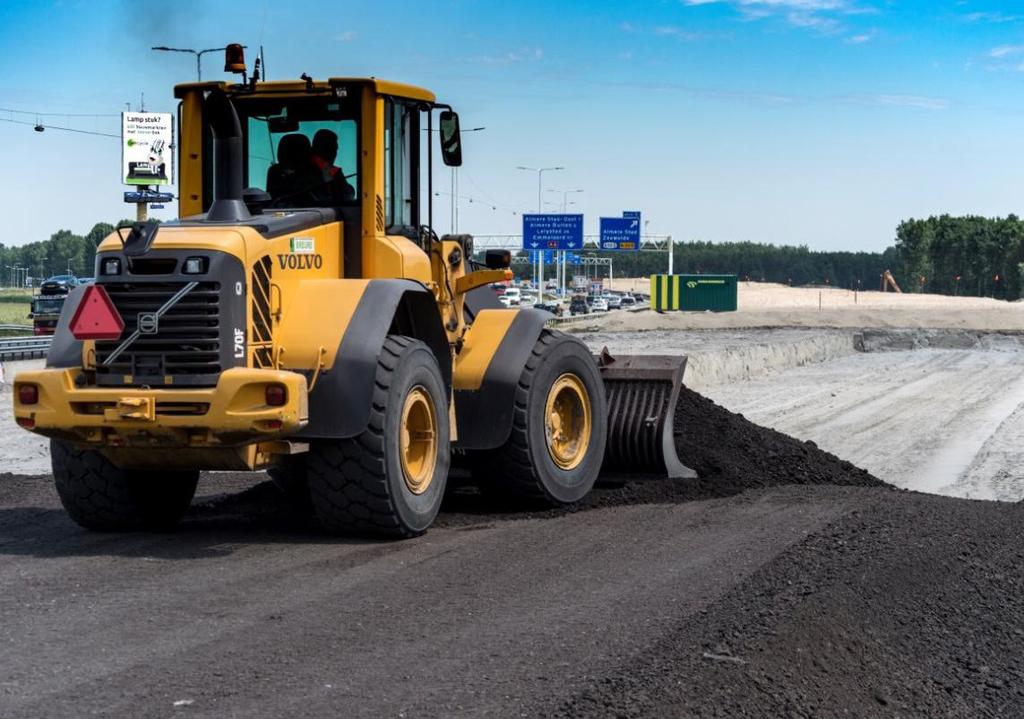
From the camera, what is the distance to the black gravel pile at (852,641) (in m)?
5.48

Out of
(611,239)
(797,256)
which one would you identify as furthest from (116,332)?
(797,256)

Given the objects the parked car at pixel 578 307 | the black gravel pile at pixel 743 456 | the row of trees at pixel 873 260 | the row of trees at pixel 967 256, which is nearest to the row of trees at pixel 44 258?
the row of trees at pixel 873 260

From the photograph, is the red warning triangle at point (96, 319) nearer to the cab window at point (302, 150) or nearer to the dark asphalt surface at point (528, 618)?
the dark asphalt surface at point (528, 618)

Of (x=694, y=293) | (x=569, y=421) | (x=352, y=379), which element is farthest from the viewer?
(x=694, y=293)

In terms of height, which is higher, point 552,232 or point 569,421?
point 552,232

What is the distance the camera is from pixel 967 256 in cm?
13275

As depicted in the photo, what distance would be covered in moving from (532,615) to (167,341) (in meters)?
2.98

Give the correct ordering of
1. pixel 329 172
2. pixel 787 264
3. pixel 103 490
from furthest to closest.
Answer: pixel 787 264 → pixel 329 172 → pixel 103 490

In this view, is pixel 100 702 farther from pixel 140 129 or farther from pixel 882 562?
pixel 140 129

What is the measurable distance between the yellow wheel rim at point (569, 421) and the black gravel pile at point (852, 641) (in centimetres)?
267

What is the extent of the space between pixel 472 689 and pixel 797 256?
182 meters

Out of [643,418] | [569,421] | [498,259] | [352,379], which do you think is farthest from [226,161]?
[643,418]

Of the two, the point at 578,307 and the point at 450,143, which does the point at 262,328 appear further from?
the point at 578,307

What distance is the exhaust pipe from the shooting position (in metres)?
9.19
